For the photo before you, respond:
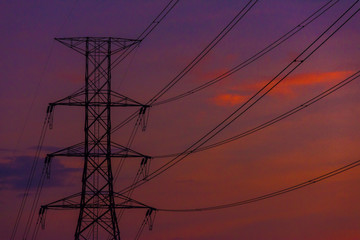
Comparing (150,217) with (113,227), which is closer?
(113,227)

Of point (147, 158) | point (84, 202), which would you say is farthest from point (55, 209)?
point (147, 158)

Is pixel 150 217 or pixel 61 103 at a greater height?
pixel 61 103

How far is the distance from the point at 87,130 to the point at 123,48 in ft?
16.4

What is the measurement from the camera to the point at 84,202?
53.6 meters

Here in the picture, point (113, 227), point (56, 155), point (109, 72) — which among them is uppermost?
point (109, 72)

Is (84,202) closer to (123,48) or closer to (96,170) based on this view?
(96,170)

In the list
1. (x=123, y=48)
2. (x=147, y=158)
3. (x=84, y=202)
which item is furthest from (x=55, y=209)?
(x=123, y=48)

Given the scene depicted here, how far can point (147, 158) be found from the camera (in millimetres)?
55531

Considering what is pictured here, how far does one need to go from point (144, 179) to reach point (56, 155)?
5.06 meters

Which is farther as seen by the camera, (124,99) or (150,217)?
(150,217)

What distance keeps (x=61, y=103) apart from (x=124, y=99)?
151 inches

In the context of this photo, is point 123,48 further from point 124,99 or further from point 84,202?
point 84,202

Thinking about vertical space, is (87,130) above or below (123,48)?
below

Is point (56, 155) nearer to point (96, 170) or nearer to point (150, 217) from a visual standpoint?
point (96, 170)
